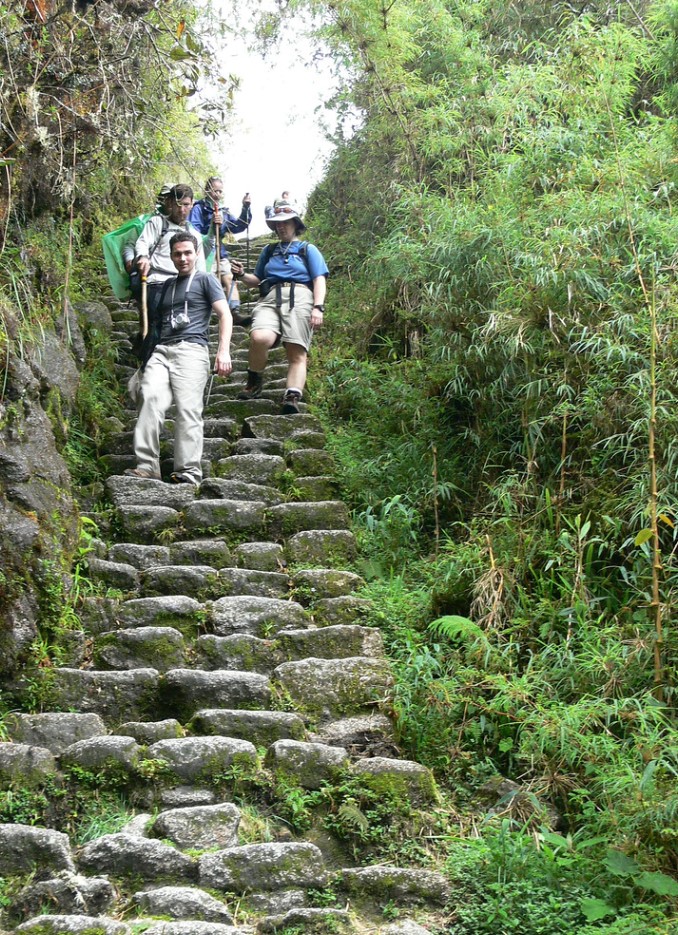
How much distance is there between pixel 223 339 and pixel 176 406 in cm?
59

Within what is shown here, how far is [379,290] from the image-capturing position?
9.03 m

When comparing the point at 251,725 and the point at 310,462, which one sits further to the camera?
the point at 310,462

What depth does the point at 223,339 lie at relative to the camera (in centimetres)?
666

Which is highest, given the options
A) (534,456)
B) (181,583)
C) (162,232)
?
(162,232)

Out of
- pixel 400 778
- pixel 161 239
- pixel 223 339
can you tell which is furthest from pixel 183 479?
pixel 400 778

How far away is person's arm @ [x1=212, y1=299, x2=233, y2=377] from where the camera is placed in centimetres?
657

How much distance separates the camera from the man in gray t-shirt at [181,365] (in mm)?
6348

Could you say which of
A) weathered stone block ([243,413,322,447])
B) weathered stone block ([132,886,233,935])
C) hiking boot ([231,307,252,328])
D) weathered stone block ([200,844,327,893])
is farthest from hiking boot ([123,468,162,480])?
hiking boot ([231,307,252,328])

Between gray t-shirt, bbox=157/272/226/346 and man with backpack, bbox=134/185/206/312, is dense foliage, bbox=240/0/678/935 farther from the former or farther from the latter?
man with backpack, bbox=134/185/206/312

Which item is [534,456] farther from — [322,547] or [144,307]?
[144,307]

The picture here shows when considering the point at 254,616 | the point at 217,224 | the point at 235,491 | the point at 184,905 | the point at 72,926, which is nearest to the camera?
the point at 72,926

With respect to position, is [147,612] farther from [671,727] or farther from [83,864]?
[671,727]

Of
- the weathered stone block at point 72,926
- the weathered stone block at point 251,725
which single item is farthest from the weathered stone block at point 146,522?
the weathered stone block at point 72,926

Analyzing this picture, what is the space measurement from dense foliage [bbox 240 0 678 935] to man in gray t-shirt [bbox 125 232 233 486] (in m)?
1.11
